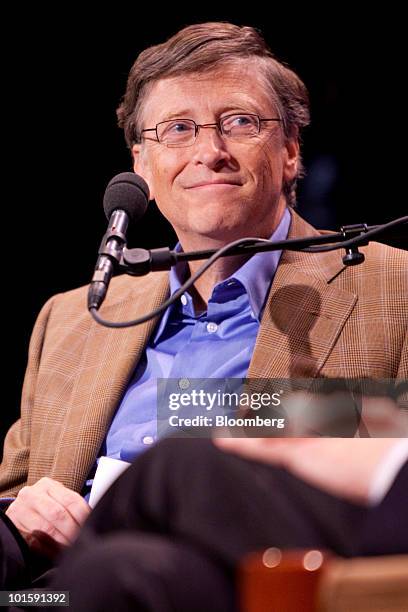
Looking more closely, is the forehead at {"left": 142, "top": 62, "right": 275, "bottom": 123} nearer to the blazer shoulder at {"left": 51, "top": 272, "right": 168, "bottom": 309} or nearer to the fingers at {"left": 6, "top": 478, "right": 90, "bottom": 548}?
the blazer shoulder at {"left": 51, "top": 272, "right": 168, "bottom": 309}

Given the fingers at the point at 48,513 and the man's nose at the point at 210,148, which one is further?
the man's nose at the point at 210,148

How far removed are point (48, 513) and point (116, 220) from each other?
64cm

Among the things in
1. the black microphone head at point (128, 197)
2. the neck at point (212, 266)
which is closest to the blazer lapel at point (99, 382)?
the neck at point (212, 266)

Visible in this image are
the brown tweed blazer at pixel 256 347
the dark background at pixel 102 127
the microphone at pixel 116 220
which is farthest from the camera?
the dark background at pixel 102 127

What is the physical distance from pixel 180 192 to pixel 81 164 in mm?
737

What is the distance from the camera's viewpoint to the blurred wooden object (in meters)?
0.69

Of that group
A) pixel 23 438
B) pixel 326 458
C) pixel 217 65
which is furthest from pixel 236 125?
pixel 326 458

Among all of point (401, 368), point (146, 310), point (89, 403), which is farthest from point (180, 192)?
point (401, 368)

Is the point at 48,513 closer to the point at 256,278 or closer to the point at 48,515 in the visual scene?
the point at 48,515

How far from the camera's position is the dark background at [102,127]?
269cm

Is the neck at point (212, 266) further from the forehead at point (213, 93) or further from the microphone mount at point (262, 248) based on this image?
the microphone mount at point (262, 248)

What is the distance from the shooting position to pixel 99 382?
7.10 ft

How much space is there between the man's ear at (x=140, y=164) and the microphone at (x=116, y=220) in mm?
807

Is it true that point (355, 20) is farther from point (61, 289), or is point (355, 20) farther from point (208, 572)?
point (208, 572)
